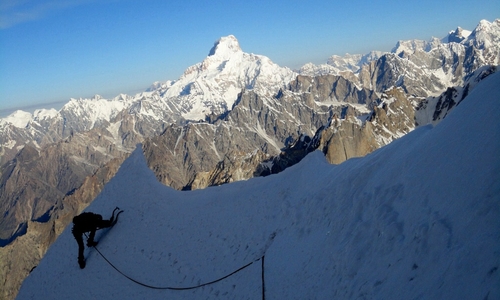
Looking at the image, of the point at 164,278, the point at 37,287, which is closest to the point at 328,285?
the point at 164,278

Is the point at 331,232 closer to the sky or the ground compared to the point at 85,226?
closer to the sky

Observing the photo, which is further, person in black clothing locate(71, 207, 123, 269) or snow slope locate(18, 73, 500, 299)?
person in black clothing locate(71, 207, 123, 269)

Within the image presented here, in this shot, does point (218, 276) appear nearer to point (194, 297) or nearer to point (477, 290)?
point (194, 297)

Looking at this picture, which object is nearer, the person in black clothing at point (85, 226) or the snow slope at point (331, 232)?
the snow slope at point (331, 232)
